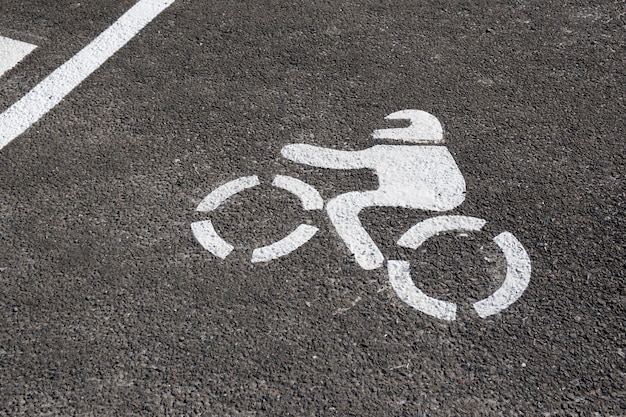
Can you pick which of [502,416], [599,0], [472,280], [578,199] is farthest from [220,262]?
[599,0]

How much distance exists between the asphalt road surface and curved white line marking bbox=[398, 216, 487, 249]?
0.13 feet

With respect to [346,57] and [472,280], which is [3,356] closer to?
[472,280]

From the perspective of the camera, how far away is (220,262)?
3.60m

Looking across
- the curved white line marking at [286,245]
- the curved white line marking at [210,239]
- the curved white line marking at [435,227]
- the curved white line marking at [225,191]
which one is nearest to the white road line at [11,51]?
the curved white line marking at [225,191]

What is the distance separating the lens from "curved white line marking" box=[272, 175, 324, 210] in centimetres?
388

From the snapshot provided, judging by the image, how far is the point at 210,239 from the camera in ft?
12.2

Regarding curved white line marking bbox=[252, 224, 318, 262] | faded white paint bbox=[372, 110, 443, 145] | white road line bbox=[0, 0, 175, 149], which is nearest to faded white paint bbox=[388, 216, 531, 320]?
curved white line marking bbox=[252, 224, 318, 262]

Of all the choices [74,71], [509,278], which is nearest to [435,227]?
[509,278]

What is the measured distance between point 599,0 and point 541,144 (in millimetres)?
1672

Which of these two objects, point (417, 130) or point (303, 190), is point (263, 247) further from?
point (417, 130)

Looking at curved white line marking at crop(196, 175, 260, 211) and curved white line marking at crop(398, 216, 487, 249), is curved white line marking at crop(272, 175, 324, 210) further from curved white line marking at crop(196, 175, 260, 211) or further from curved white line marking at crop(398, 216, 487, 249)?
curved white line marking at crop(398, 216, 487, 249)

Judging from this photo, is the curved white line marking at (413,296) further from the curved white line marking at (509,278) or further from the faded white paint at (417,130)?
the faded white paint at (417,130)

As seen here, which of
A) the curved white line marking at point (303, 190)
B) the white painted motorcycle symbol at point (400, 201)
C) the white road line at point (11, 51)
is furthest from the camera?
the white road line at point (11, 51)

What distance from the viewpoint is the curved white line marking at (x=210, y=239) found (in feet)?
12.0
